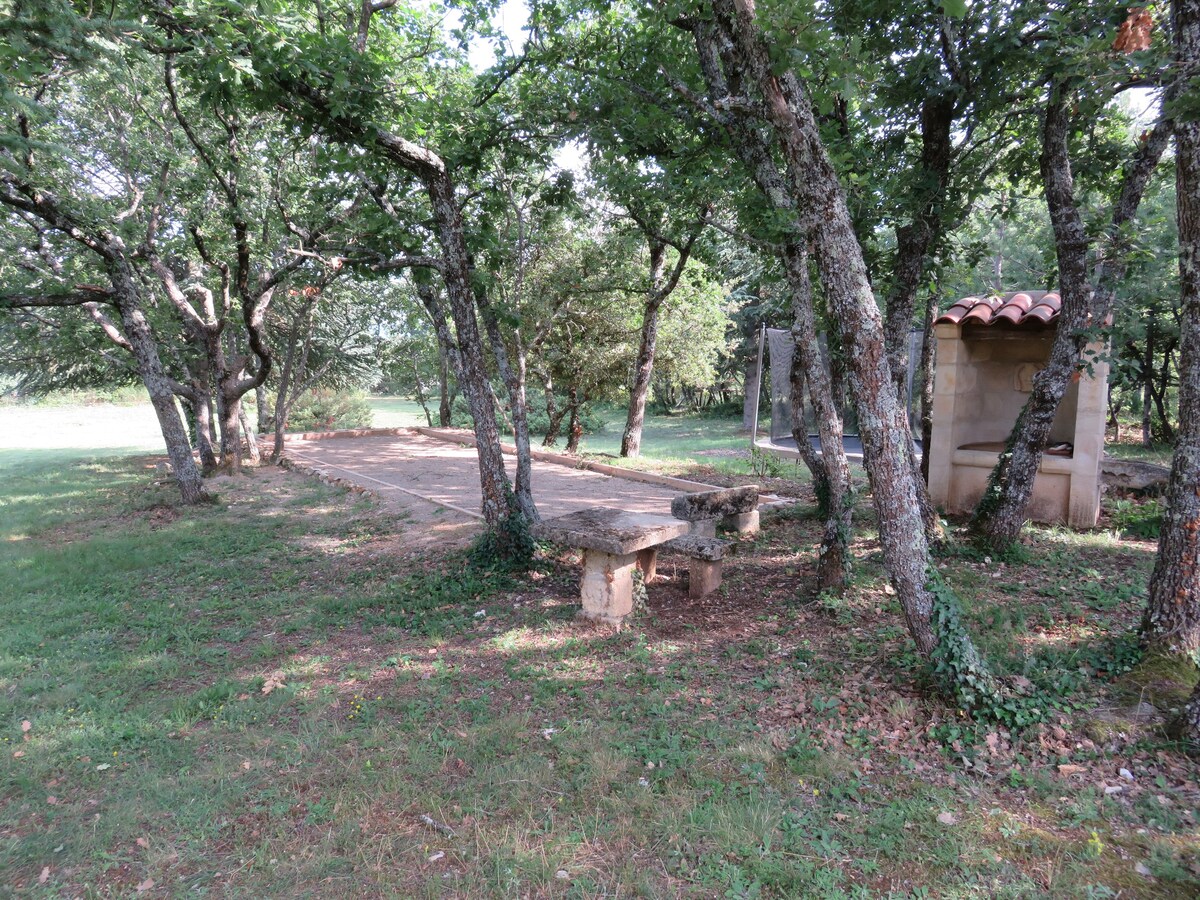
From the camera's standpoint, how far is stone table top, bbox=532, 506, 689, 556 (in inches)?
200

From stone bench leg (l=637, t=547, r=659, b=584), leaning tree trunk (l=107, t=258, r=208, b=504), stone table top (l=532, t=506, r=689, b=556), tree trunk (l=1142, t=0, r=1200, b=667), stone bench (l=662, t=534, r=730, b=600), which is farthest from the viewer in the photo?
leaning tree trunk (l=107, t=258, r=208, b=504)

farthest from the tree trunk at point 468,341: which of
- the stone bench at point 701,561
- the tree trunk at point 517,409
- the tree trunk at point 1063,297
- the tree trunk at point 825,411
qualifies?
the tree trunk at point 1063,297

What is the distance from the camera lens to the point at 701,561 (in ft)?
18.9

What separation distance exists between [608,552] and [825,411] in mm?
1910

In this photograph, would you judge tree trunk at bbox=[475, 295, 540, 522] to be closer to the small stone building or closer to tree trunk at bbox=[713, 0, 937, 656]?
tree trunk at bbox=[713, 0, 937, 656]

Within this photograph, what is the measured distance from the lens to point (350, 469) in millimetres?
13969

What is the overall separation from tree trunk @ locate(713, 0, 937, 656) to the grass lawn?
689mm

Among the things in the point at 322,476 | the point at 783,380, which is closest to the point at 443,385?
the point at 322,476

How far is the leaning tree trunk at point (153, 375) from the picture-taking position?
9555 millimetres

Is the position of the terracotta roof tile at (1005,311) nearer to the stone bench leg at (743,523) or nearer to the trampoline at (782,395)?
the trampoline at (782,395)

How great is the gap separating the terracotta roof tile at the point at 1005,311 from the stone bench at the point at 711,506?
3.32m

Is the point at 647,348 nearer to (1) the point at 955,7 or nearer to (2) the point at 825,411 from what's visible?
(2) the point at 825,411

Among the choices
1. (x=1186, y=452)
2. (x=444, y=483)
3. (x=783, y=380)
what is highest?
(x=783, y=380)

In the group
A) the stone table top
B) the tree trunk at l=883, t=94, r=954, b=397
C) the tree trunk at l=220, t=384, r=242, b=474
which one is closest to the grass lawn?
the stone table top
